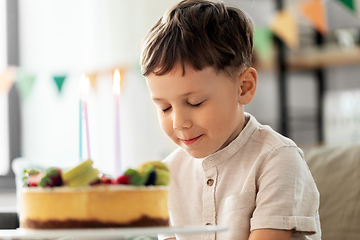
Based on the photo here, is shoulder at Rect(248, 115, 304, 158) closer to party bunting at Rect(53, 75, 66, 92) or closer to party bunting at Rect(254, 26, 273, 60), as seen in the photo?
party bunting at Rect(53, 75, 66, 92)

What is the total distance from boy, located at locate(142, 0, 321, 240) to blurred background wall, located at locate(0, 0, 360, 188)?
210 centimetres

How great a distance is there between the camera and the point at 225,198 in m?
1.07

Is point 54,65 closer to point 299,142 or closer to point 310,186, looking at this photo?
point 299,142

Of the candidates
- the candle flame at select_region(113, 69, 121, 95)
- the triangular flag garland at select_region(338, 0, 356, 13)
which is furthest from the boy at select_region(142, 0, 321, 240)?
the triangular flag garland at select_region(338, 0, 356, 13)

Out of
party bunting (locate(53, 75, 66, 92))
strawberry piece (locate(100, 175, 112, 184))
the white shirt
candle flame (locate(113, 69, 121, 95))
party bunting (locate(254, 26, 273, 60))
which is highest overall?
party bunting (locate(254, 26, 273, 60))

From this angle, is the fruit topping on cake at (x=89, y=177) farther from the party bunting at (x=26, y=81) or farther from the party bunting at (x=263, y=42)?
the party bunting at (x=263, y=42)

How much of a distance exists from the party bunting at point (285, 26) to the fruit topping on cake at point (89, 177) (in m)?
2.54

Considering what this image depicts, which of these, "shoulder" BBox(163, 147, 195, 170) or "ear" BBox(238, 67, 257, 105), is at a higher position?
"ear" BBox(238, 67, 257, 105)

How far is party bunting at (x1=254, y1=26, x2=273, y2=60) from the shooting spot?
3.12m

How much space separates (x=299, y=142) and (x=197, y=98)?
2.61 m

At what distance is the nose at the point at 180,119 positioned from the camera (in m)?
0.94

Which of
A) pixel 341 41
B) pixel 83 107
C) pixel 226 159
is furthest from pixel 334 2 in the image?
pixel 83 107

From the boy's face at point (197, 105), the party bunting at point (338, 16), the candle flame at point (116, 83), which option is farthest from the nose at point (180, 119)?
the party bunting at point (338, 16)

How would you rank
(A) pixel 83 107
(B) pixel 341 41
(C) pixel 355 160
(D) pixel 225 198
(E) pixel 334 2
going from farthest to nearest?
(E) pixel 334 2 → (B) pixel 341 41 → (C) pixel 355 160 → (D) pixel 225 198 → (A) pixel 83 107
